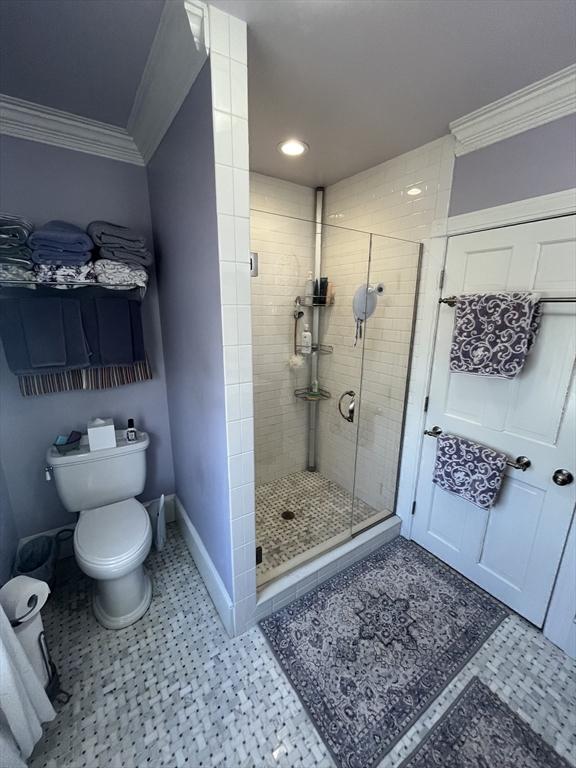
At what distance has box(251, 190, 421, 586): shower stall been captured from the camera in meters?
A: 2.07

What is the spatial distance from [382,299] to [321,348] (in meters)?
0.64

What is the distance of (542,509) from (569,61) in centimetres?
186

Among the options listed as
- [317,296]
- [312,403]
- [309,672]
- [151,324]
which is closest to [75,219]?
[151,324]

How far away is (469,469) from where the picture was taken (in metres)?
1.68

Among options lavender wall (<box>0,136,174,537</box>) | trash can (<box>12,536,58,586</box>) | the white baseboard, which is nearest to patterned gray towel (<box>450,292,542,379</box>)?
the white baseboard

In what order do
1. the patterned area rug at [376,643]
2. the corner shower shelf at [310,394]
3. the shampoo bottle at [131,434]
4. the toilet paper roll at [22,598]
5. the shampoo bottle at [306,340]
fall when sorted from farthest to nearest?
the corner shower shelf at [310,394]
the shampoo bottle at [306,340]
the shampoo bottle at [131,434]
the patterned area rug at [376,643]
the toilet paper roll at [22,598]

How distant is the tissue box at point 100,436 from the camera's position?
1.71 meters

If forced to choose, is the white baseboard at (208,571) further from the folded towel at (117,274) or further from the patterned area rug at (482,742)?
the folded towel at (117,274)

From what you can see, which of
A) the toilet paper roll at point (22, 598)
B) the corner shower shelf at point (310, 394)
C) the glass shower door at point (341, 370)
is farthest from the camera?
the corner shower shelf at point (310, 394)

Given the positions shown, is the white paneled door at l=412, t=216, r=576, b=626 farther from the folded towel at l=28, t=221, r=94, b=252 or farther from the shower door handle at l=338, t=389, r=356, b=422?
the folded towel at l=28, t=221, r=94, b=252

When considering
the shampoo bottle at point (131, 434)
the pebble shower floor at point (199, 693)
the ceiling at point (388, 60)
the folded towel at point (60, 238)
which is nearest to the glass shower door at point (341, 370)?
the ceiling at point (388, 60)

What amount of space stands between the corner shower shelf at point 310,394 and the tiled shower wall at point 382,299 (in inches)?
3.4

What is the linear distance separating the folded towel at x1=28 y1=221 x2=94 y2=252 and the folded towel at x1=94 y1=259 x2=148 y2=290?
9 cm

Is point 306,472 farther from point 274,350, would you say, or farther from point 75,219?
point 75,219
